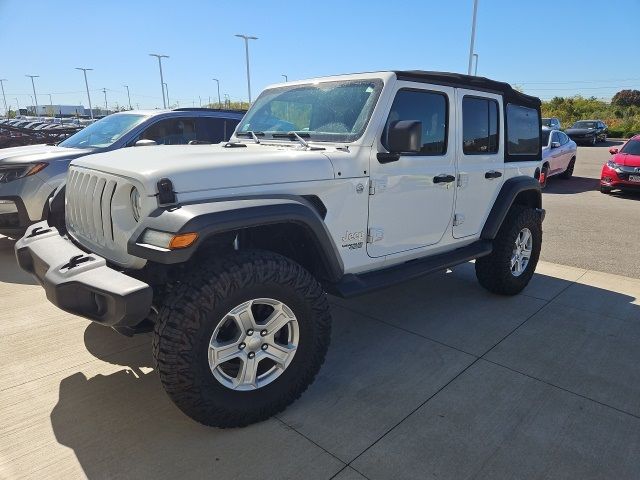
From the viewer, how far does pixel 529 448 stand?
2377 mm

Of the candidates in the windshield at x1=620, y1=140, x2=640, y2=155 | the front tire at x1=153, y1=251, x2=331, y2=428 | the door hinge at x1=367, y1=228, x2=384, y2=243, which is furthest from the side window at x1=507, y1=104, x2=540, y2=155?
the windshield at x1=620, y1=140, x2=640, y2=155

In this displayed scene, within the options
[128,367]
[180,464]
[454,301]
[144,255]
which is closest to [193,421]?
[180,464]

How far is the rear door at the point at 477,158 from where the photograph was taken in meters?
3.73

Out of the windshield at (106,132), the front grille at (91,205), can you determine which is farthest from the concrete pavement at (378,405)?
the windshield at (106,132)

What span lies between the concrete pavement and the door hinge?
35.1 inches

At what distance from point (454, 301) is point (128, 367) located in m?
2.96

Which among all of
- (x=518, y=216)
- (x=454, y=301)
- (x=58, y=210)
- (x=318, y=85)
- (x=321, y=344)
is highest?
(x=318, y=85)

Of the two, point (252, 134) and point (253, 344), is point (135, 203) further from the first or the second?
point (252, 134)

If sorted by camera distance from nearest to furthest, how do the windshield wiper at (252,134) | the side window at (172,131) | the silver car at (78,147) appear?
the windshield wiper at (252,134) < the silver car at (78,147) < the side window at (172,131)

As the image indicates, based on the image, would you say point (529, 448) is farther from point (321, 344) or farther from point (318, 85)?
point (318, 85)

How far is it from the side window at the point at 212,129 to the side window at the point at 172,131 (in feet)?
0.29

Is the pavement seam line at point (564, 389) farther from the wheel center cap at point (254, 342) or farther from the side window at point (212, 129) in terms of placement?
the side window at point (212, 129)

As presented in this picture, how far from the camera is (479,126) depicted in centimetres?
391

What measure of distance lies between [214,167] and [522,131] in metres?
3.39
